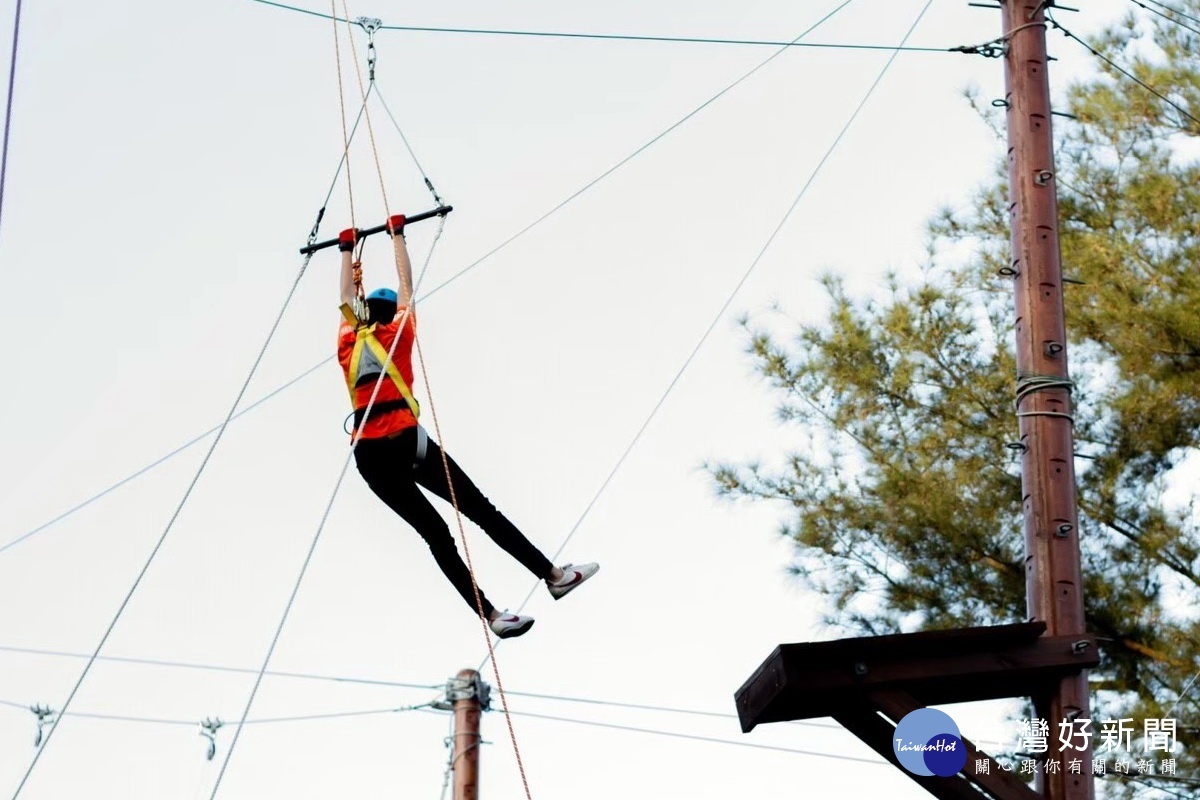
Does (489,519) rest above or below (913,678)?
above

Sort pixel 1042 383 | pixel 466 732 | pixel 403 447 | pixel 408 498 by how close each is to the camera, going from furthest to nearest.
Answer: pixel 466 732
pixel 408 498
pixel 403 447
pixel 1042 383

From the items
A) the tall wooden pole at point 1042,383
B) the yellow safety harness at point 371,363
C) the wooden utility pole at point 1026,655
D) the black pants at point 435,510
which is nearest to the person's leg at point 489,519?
the black pants at point 435,510

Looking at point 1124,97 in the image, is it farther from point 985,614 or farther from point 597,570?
point 597,570

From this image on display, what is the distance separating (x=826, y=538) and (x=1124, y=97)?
294cm

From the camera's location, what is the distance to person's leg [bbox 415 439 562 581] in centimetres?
690

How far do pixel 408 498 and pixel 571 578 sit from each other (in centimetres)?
66

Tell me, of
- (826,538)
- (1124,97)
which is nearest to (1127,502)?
(826,538)

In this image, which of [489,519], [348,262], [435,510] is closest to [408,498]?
[435,510]

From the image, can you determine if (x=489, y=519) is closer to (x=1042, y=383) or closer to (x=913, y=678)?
Result: (x=913, y=678)

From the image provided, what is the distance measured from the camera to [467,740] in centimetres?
1084

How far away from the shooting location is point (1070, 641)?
6.00m

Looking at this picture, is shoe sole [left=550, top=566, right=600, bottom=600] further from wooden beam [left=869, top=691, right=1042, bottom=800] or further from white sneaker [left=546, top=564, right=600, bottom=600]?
wooden beam [left=869, top=691, right=1042, bottom=800]

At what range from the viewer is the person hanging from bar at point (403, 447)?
6.78m

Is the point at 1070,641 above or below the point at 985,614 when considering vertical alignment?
below
